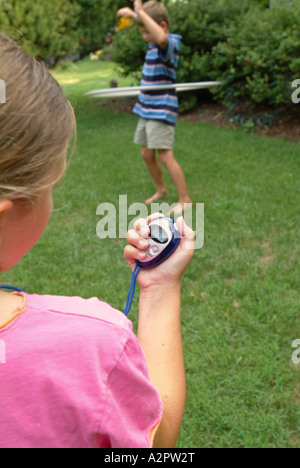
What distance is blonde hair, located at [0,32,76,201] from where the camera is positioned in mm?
716

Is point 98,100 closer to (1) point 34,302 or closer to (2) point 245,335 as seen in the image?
(2) point 245,335

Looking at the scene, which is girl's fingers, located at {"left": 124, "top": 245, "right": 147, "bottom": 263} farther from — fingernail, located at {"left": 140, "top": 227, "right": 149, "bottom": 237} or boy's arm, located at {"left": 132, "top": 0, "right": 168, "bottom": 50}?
boy's arm, located at {"left": 132, "top": 0, "right": 168, "bottom": 50}

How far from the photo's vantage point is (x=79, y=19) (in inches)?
402

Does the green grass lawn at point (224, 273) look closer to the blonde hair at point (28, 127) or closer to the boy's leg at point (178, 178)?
the boy's leg at point (178, 178)

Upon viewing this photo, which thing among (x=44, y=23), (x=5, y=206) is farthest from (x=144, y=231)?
(x=44, y=23)

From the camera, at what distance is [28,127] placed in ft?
2.39

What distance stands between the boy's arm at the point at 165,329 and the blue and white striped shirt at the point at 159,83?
3.57 meters

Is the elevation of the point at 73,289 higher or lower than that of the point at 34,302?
lower

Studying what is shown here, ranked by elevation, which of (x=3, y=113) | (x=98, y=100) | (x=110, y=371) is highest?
(x=3, y=113)

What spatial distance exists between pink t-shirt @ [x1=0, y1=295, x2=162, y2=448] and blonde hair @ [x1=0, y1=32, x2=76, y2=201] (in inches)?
8.0

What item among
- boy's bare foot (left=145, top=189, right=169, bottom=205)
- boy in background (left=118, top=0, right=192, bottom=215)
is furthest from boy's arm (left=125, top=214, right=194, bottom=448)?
boy's bare foot (left=145, top=189, right=169, bottom=205)

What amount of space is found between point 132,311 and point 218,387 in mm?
796

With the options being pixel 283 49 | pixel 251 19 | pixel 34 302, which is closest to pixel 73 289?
pixel 34 302

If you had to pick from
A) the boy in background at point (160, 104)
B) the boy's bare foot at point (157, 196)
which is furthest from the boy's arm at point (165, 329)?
the boy's bare foot at point (157, 196)
